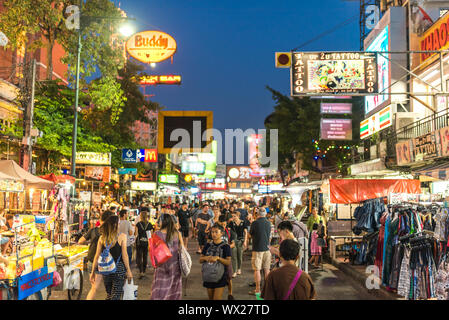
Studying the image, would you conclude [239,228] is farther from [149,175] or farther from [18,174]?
[149,175]

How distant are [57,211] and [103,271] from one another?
8.77m

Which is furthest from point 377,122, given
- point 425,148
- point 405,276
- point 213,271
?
point 213,271

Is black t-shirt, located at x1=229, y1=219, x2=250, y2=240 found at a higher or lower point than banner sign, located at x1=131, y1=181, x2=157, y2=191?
lower

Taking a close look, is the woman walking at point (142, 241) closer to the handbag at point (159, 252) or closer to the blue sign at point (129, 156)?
the handbag at point (159, 252)

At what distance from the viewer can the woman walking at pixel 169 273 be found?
6.55 metres

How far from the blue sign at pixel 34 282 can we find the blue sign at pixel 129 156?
1968cm

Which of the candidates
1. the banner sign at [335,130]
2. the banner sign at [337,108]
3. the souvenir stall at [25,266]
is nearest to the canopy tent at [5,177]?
the souvenir stall at [25,266]

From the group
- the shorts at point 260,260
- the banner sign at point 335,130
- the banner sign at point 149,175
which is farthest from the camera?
the banner sign at point 149,175

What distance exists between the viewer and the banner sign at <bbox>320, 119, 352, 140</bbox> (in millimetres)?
24859

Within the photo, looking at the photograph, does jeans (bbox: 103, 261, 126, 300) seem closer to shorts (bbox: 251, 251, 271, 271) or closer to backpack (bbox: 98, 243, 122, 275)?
backpack (bbox: 98, 243, 122, 275)

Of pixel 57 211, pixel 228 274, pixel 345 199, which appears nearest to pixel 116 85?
pixel 57 211

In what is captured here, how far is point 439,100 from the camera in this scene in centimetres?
1811

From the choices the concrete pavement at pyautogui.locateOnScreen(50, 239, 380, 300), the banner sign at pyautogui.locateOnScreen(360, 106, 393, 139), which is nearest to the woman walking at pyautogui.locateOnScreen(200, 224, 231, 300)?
the concrete pavement at pyautogui.locateOnScreen(50, 239, 380, 300)

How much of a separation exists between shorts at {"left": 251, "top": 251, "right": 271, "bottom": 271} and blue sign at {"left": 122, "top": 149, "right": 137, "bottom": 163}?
18.3 meters
